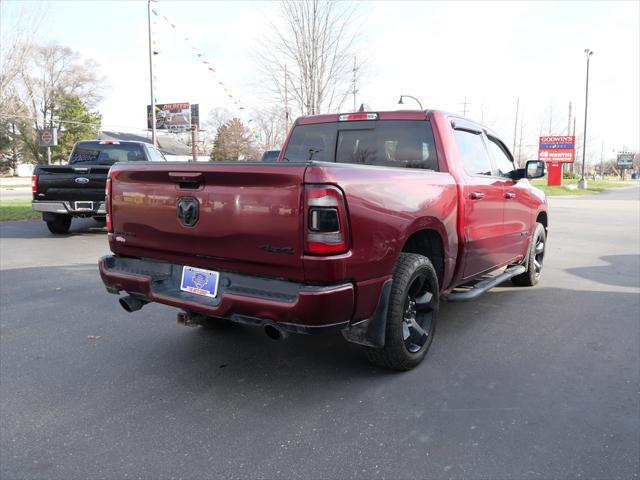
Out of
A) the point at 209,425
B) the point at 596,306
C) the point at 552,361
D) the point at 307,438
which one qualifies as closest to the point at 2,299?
the point at 209,425

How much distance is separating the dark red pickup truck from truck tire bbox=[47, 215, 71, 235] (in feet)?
24.6

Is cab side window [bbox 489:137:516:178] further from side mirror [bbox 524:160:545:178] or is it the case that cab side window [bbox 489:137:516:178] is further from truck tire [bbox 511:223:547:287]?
truck tire [bbox 511:223:547:287]

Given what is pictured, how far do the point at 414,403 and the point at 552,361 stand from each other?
1339 millimetres

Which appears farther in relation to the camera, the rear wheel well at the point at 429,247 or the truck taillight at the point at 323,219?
the rear wheel well at the point at 429,247

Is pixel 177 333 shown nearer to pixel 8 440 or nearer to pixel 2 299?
pixel 8 440

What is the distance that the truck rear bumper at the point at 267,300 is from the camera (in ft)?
8.96

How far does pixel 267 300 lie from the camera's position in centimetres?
282

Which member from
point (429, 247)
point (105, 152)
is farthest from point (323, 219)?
point (105, 152)

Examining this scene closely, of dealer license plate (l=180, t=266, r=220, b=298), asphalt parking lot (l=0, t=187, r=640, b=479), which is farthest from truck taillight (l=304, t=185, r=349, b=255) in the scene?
asphalt parking lot (l=0, t=187, r=640, b=479)

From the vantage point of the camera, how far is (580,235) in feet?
36.4

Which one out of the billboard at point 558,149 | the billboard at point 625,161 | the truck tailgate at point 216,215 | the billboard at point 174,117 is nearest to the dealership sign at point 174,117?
the billboard at point 174,117

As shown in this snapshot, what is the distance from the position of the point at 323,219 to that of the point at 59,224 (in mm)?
9235

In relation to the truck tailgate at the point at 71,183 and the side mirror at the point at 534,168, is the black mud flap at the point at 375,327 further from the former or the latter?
the truck tailgate at the point at 71,183

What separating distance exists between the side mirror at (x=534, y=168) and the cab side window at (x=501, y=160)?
0.60ft
